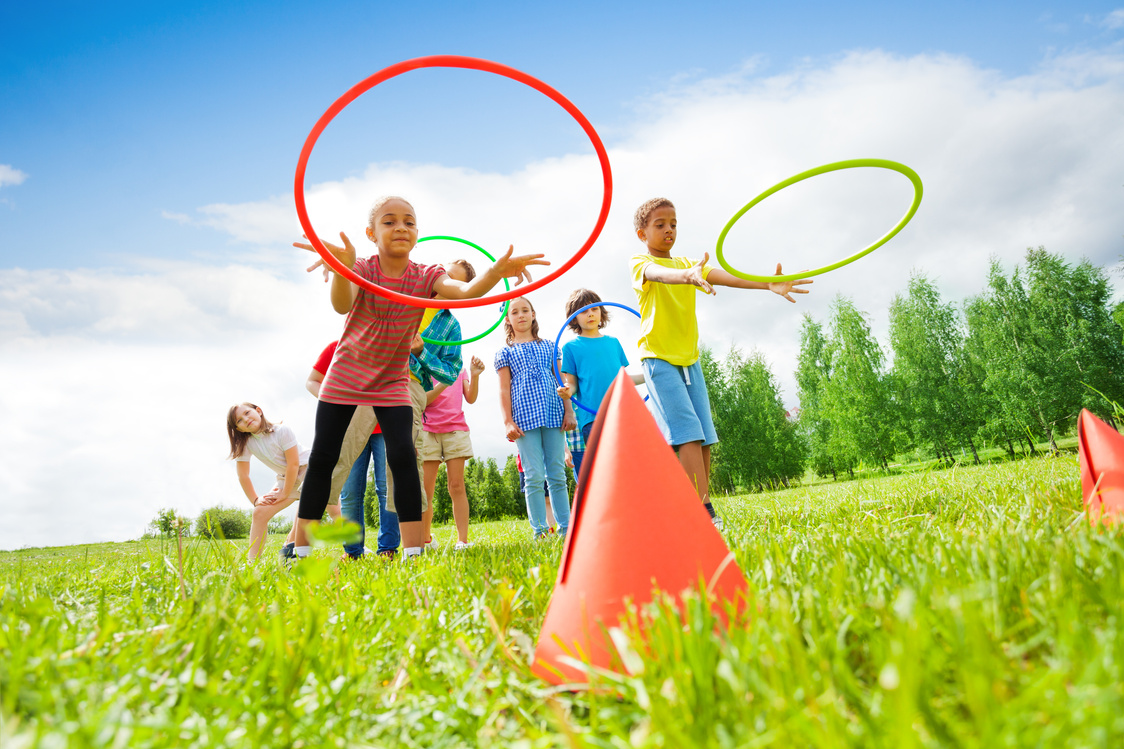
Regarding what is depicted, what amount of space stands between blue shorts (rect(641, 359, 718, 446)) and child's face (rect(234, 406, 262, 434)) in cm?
389

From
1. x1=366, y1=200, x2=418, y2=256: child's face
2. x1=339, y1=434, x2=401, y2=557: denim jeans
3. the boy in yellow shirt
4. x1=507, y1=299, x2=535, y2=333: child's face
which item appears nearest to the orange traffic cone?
the boy in yellow shirt

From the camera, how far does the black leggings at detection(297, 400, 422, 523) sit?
3482 millimetres

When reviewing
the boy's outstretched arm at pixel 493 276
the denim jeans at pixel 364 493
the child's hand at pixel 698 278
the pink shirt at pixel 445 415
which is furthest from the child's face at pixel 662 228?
the denim jeans at pixel 364 493

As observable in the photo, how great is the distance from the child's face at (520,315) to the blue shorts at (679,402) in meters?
2.35

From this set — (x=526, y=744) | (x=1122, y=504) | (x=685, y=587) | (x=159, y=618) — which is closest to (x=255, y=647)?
(x=159, y=618)

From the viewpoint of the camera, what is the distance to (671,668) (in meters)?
1.02

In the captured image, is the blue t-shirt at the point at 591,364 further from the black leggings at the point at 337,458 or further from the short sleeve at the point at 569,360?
the black leggings at the point at 337,458

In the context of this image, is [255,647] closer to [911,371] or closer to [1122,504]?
[1122,504]

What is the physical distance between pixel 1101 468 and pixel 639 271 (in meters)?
2.74

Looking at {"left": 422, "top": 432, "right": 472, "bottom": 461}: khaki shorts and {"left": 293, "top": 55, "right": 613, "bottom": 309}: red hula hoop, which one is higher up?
{"left": 293, "top": 55, "right": 613, "bottom": 309}: red hula hoop

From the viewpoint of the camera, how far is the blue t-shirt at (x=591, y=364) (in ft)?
19.1

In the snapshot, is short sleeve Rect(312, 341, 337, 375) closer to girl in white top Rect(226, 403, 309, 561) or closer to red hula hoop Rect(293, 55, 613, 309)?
girl in white top Rect(226, 403, 309, 561)

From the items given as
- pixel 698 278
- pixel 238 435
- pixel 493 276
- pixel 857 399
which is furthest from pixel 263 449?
pixel 857 399

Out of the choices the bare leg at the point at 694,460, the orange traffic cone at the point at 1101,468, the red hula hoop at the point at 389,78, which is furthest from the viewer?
the bare leg at the point at 694,460
